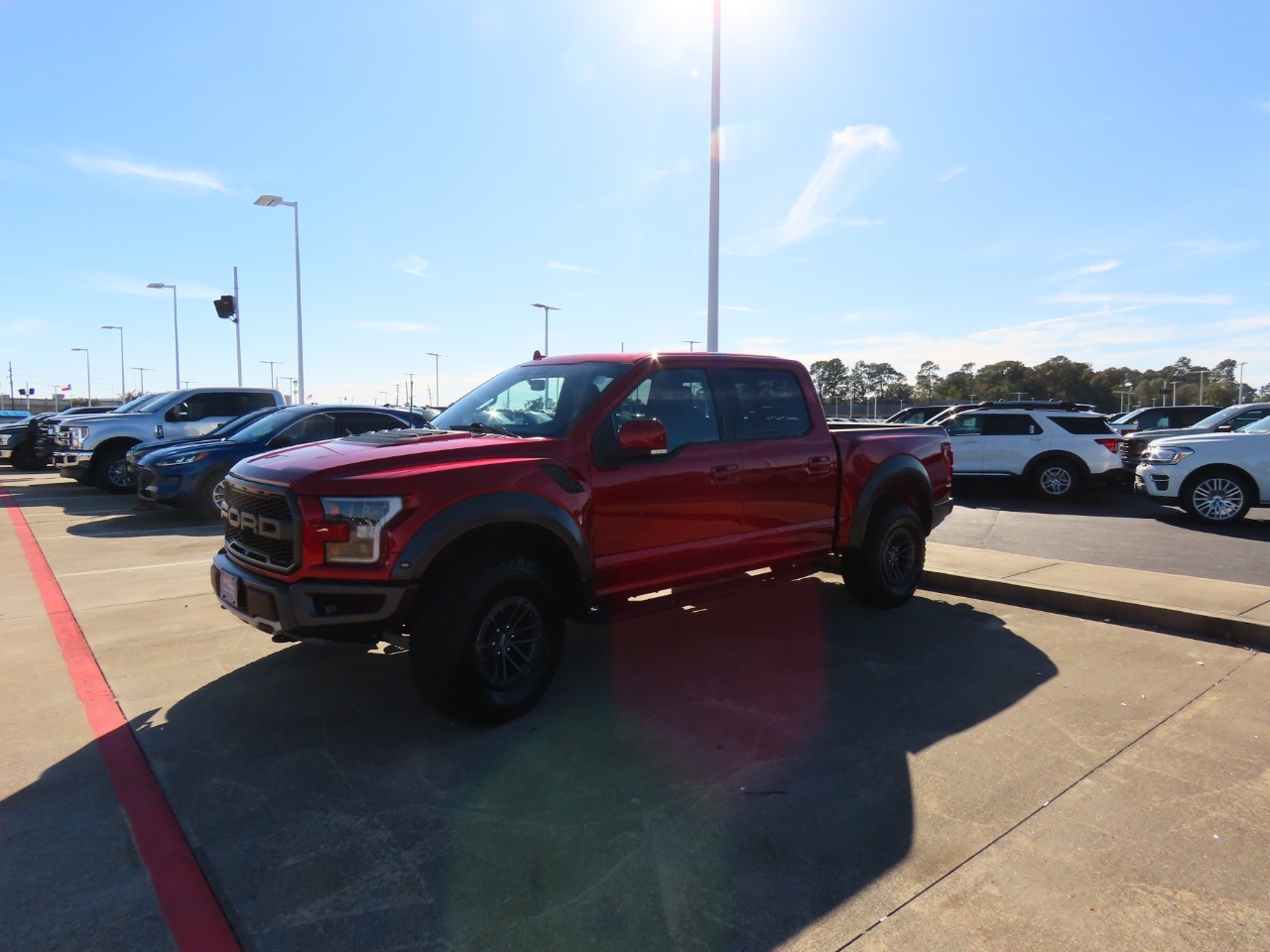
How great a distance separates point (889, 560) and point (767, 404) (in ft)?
5.70

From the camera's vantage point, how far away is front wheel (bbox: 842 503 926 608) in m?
5.84

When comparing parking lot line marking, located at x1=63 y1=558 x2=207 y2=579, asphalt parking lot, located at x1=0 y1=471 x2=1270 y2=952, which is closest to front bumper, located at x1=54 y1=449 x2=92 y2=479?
parking lot line marking, located at x1=63 y1=558 x2=207 y2=579

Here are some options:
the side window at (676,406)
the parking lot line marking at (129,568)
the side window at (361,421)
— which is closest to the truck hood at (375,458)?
the side window at (676,406)

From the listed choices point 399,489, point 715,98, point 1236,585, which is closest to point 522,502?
point 399,489

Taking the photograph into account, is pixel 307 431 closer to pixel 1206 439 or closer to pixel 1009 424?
pixel 1009 424

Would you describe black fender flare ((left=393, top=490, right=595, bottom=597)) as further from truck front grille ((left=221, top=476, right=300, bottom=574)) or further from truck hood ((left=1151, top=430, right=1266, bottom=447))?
truck hood ((left=1151, top=430, right=1266, bottom=447))

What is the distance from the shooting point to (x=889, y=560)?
605 cm

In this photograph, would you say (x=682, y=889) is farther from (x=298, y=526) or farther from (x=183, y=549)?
(x=183, y=549)

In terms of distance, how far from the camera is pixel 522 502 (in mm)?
3777

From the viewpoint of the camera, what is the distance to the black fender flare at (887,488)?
18.7 ft

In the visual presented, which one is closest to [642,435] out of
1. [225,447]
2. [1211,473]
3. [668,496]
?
[668,496]

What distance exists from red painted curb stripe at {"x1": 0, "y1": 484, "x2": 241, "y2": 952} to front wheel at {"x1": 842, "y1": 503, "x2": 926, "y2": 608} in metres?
4.51

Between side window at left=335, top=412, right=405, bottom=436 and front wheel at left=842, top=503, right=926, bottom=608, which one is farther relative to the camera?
side window at left=335, top=412, right=405, bottom=436

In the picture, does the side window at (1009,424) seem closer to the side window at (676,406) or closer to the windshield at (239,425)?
the side window at (676,406)
